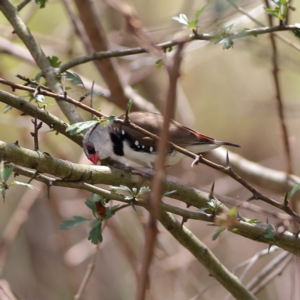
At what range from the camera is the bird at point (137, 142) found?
9.77 feet

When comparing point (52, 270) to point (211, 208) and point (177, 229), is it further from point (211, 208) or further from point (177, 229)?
point (211, 208)

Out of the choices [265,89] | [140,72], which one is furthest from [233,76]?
[140,72]

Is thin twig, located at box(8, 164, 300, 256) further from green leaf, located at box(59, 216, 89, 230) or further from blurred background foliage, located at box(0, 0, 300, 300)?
blurred background foliage, located at box(0, 0, 300, 300)

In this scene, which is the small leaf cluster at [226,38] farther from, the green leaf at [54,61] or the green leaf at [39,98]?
the green leaf at [54,61]

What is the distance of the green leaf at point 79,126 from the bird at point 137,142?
976 mm

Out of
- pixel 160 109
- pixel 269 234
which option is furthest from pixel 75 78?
pixel 160 109

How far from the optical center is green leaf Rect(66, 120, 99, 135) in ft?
6.03

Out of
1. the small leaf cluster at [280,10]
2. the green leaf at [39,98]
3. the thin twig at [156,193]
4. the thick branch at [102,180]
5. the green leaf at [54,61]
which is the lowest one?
the thin twig at [156,193]

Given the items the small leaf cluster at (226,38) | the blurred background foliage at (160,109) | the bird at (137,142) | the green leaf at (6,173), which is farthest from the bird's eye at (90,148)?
the blurred background foliage at (160,109)

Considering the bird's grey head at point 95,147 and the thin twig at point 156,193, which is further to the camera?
the bird's grey head at point 95,147

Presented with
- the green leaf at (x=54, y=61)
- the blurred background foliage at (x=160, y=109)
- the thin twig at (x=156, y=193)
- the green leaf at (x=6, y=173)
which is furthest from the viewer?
the blurred background foliage at (x=160, y=109)

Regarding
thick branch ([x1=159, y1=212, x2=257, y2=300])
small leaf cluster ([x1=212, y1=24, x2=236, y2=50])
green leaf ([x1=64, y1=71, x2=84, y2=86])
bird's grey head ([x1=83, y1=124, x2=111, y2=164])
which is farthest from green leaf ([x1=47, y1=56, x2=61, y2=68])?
thick branch ([x1=159, y1=212, x2=257, y2=300])

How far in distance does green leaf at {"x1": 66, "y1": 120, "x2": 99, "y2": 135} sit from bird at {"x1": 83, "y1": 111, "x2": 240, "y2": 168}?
98 centimetres

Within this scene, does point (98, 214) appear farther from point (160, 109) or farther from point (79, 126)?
point (160, 109)
